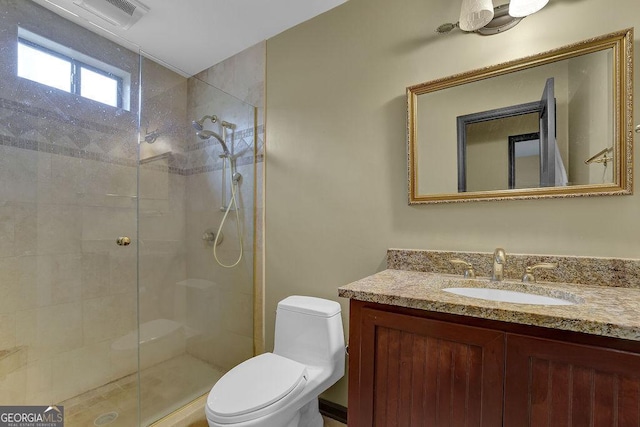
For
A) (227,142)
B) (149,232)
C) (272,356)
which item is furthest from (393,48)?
(149,232)

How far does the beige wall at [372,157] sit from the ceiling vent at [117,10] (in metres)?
0.79

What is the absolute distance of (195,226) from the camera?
2.03 metres

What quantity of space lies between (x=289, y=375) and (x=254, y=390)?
0.53 ft

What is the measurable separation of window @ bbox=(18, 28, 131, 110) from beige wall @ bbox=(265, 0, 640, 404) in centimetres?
99

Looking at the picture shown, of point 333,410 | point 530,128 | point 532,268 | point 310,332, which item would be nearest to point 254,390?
point 310,332

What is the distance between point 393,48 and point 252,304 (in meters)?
1.82

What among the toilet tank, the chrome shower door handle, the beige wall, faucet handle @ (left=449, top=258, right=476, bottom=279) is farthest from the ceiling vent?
faucet handle @ (left=449, top=258, right=476, bottom=279)

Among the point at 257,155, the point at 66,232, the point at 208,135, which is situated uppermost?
the point at 208,135

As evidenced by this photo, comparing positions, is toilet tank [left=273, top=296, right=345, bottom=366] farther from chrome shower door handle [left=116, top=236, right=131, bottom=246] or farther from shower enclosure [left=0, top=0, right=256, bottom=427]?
chrome shower door handle [left=116, top=236, right=131, bottom=246]

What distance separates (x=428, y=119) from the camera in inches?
54.7

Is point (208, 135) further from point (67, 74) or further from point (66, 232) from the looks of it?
point (66, 232)

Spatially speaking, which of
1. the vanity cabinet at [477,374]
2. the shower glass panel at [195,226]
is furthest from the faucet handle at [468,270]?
the shower glass panel at [195,226]

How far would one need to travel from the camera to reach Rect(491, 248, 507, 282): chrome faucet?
3.71 ft

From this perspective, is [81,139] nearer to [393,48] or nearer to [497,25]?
[393,48]
